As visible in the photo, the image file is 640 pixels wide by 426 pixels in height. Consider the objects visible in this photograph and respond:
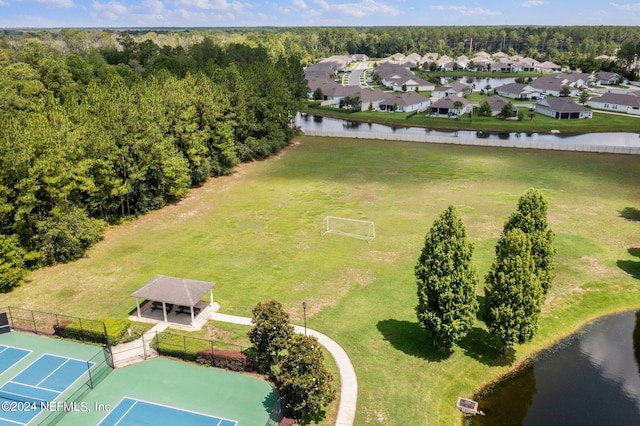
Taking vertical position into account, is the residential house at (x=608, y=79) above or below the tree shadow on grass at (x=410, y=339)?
above

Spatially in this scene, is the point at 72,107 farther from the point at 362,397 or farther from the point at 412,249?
the point at 362,397

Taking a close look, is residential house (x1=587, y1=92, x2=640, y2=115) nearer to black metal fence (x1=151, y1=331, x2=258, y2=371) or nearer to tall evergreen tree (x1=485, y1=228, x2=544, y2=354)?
tall evergreen tree (x1=485, y1=228, x2=544, y2=354)

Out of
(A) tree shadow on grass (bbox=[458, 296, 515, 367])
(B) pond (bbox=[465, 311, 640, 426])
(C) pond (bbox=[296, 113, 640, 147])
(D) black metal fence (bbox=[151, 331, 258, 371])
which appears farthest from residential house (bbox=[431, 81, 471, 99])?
(D) black metal fence (bbox=[151, 331, 258, 371])

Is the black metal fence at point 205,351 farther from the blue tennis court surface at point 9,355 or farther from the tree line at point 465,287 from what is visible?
the tree line at point 465,287

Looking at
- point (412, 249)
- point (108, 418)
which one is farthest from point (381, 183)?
point (108, 418)

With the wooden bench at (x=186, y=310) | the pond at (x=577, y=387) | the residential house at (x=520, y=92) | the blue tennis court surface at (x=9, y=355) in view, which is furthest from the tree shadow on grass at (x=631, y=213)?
the residential house at (x=520, y=92)

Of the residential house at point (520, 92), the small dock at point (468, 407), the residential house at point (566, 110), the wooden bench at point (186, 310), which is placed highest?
the residential house at point (520, 92)
